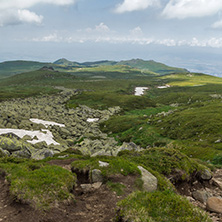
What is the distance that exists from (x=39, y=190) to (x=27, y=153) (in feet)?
53.6

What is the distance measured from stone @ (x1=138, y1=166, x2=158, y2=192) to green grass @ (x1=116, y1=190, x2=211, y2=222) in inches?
128

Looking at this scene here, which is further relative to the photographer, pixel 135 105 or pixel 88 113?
pixel 135 105

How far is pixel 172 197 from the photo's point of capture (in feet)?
31.5

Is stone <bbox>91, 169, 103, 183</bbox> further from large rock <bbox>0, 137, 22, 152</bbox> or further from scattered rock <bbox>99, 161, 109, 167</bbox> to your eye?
large rock <bbox>0, 137, 22, 152</bbox>

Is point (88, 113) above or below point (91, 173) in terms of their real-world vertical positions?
below

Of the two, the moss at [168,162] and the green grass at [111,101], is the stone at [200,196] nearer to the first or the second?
the moss at [168,162]

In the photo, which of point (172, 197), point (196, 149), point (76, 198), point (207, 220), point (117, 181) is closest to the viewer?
point (207, 220)

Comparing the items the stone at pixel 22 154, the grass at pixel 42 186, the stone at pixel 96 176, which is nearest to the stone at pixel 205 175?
the stone at pixel 96 176

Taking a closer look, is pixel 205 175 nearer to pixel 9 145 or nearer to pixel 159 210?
pixel 159 210

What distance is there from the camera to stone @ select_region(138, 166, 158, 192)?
12995 mm

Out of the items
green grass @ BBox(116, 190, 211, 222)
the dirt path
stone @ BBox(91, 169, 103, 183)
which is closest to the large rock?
the dirt path

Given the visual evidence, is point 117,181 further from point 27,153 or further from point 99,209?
point 27,153

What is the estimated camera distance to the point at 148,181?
44.2 feet

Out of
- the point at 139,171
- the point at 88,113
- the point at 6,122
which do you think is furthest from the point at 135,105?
the point at 139,171
